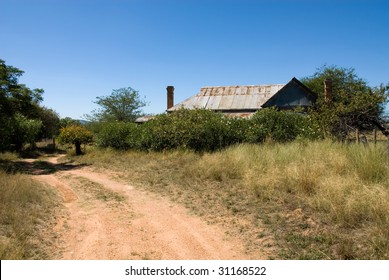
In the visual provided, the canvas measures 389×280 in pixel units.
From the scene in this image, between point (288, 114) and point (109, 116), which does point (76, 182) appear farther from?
point (109, 116)

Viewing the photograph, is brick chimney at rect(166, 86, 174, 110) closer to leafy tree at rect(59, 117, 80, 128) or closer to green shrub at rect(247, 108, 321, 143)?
leafy tree at rect(59, 117, 80, 128)

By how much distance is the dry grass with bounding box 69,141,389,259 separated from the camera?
14.4 ft

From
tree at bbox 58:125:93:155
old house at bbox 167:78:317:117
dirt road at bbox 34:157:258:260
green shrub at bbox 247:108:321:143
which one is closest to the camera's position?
dirt road at bbox 34:157:258:260

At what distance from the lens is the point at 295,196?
6422 mm

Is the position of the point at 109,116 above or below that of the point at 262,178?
above

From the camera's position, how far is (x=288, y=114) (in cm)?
1566

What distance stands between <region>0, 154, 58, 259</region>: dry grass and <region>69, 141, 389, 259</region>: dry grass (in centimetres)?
297

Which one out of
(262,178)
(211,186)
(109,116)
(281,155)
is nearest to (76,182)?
(211,186)

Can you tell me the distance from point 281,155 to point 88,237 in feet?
22.0

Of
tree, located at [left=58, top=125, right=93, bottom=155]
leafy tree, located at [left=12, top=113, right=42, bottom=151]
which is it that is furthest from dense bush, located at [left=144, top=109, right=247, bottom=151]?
leafy tree, located at [left=12, top=113, right=42, bottom=151]

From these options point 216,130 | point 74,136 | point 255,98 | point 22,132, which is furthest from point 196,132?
point 22,132

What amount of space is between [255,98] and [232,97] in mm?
2122

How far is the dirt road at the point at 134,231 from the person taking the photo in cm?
438
